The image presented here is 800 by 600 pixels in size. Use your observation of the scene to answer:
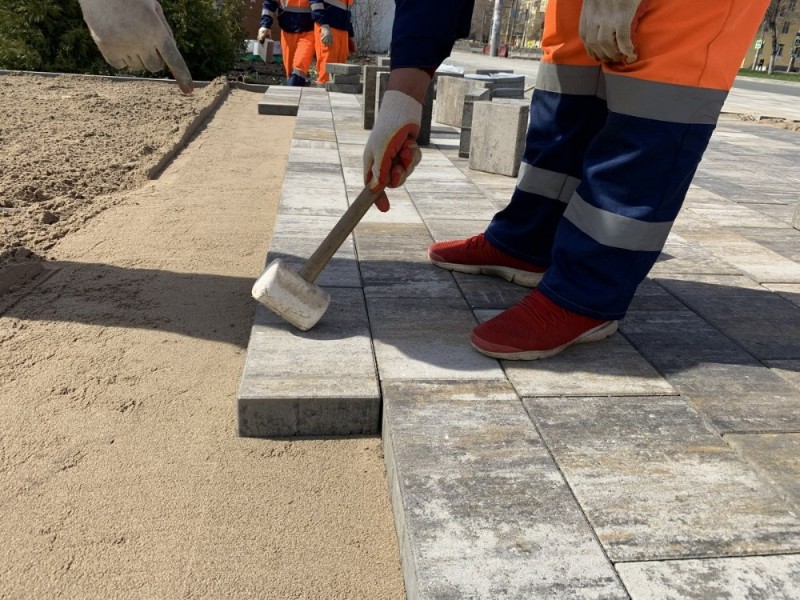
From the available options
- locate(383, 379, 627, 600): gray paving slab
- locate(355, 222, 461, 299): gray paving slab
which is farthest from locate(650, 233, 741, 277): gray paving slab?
locate(383, 379, 627, 600): gray paving slab

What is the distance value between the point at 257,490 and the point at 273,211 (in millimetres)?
2587

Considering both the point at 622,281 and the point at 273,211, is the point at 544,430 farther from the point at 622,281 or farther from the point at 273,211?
the point at 273,211

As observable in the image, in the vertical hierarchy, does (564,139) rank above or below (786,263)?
above

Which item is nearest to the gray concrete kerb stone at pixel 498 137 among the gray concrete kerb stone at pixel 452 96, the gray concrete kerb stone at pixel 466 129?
the gray concrete kerb stone at pixel 466 129

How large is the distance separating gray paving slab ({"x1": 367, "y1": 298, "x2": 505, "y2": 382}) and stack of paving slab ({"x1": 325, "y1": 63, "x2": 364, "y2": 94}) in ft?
23.2

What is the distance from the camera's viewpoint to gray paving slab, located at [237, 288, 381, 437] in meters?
1.92

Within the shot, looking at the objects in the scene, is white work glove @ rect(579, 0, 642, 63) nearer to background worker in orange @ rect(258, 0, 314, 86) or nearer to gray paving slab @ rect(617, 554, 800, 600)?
gray paving slab @ rect(617, 554, 800, 600)

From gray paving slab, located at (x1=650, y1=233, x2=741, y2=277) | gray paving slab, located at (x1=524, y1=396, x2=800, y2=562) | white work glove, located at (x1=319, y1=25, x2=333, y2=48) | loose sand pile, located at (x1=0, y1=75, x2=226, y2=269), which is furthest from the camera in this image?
white work glove, located at (x1=319, y1=25, x2=333, y2=48)

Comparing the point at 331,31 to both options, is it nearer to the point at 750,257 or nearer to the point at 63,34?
the point at 63,34

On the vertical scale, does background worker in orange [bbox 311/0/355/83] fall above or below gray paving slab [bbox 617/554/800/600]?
above

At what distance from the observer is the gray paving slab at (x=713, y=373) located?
1.95 m

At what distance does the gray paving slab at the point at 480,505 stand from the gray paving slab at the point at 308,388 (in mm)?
95

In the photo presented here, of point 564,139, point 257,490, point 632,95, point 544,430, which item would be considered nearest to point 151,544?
point 257,490

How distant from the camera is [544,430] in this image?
182cm
